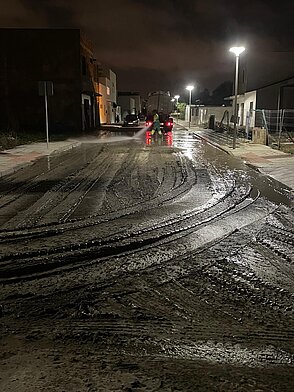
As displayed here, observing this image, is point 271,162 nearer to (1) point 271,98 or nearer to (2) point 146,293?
(2) point 146,293

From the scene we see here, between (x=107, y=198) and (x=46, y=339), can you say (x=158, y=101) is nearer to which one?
(x=107, y=198)

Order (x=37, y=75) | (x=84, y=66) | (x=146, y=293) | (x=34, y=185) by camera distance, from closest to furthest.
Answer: (x=146, y=293) → (x=34, y=185) → (x=37, y=75) → (x=84, y=66)

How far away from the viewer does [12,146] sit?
22.6 m

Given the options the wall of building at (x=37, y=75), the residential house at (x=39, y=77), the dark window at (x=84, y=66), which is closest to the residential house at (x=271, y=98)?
the residential house at (x=39, y=77)

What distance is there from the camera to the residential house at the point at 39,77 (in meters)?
40.0

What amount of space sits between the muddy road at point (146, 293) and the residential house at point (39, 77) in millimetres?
31948

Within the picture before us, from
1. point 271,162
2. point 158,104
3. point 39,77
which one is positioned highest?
point 39,77

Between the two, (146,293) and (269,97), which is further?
(269,97)

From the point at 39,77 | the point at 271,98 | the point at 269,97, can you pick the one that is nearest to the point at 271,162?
Answer: the point at 271,98

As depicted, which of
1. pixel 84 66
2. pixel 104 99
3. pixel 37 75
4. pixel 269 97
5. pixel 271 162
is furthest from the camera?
pixel 104 99

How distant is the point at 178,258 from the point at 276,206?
4211 mm

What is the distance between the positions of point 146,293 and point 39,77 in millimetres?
39090

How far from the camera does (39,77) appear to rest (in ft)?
133

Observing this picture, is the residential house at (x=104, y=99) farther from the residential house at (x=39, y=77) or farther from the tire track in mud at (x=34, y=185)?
the tire track in mud at (x=34, y=185)
